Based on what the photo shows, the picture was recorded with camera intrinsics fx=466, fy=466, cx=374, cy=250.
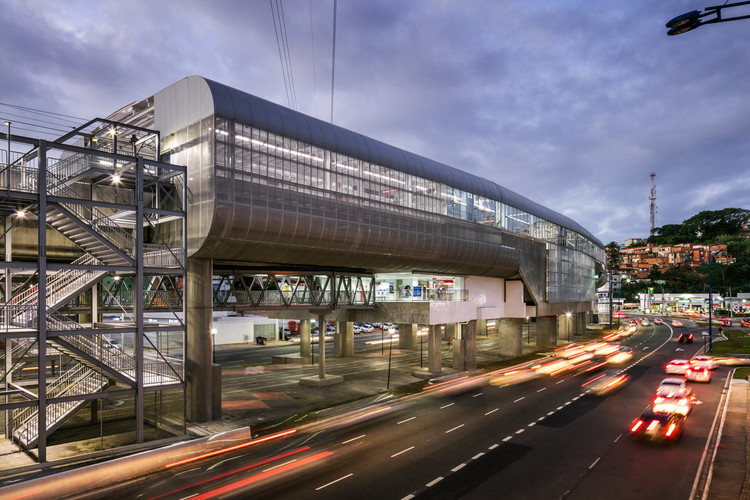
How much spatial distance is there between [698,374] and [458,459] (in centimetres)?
3223

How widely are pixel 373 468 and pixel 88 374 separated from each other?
613 inches

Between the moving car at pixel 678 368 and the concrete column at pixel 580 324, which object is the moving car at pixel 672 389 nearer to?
the moving car at pixel 678 368

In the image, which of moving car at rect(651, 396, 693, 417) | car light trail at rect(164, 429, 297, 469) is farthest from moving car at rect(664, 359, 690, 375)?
car light trail at rect(164, 429, 297, 469)

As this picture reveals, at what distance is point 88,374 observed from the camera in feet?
79.0

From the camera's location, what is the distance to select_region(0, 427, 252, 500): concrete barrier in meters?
16.6

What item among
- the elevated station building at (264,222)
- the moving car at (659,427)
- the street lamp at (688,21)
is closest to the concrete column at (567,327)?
the elevated station building at (264,222)

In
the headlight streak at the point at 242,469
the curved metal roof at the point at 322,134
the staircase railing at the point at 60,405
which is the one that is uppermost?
the curved metal roof at the point at 322,134

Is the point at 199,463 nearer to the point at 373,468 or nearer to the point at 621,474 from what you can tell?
the point at 373,468

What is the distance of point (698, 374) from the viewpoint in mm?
41406

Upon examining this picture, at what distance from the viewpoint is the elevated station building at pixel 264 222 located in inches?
1049

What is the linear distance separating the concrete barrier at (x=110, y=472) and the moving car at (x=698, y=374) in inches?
1546

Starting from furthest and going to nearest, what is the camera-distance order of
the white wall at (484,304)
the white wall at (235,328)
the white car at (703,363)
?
1. the white wall at (235,328)
2. the white car at (703,363)
3. the white wall at (484,304)

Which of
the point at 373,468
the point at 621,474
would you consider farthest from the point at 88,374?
the point at 621,474

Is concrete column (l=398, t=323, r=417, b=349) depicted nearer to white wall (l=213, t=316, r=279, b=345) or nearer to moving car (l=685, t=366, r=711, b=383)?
white wall (l=213, t=316, r=279, b=345)
